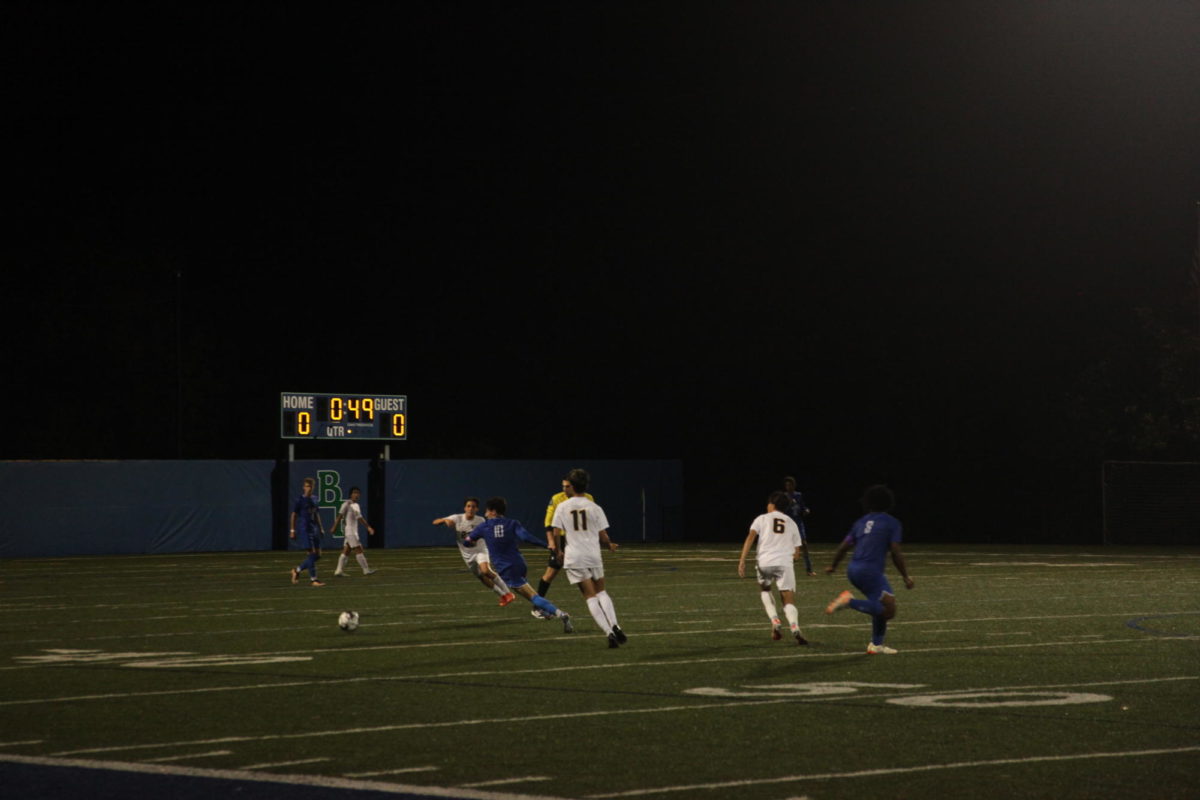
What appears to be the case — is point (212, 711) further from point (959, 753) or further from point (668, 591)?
point (668, 591)

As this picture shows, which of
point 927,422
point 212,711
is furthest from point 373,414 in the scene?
point 212,711

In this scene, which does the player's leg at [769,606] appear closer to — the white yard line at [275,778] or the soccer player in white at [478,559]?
the soccer player in white at [478,559]

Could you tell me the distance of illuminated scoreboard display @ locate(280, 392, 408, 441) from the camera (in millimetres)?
49875

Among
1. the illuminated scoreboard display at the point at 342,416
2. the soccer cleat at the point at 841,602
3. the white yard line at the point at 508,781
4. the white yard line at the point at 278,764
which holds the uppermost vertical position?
the illuminated scoreboard display at the point at 342,416

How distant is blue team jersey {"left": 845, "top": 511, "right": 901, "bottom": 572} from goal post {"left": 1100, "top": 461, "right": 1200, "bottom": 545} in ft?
119

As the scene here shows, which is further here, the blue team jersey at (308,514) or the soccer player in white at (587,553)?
the blue team jersey at (308,514)

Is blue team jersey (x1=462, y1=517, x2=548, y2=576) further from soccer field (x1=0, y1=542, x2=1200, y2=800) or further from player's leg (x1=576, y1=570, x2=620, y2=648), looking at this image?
player's leg (x1=576, y1=570, x2=620, y2=648)

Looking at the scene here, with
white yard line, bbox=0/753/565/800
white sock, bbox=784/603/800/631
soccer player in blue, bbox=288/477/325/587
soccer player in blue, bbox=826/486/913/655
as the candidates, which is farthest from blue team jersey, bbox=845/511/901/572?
soccer player in blue, bbox=288/477/325/587

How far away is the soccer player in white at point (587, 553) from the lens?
704 inches

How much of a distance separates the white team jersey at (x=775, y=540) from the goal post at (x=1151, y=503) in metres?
34.8

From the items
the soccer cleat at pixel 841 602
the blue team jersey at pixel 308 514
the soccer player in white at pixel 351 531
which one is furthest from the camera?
the soccer player in white at pixel 351 531

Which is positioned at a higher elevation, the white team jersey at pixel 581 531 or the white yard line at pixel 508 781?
the white team jersey at pixel 581 531

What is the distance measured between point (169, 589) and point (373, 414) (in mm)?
22370

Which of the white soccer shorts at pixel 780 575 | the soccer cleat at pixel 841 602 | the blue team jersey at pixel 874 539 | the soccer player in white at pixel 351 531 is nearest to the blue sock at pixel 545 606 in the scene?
the white soccer shorts at pixel 780 575
